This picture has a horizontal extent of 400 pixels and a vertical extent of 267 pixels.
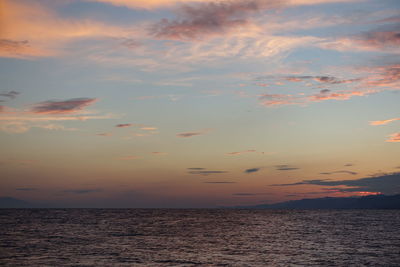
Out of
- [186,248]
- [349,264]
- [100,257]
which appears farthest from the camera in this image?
[186,248]

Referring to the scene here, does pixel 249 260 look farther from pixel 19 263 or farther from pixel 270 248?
pixel 19 263

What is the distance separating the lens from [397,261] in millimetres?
47938

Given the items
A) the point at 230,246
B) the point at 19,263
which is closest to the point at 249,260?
the point at 230,246

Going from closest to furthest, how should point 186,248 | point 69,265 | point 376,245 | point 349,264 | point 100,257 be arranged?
point 69,265 → point 349,264 → point 100,257 → point 186,248 → point 376,245

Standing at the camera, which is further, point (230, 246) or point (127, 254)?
point (230, 246)

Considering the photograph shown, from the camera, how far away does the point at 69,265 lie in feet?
141

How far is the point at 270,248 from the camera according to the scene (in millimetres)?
61656

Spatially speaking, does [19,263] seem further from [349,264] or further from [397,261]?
[397,261]

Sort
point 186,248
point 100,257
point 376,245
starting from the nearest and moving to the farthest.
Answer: point 100,257
point 186,248
point 376,245

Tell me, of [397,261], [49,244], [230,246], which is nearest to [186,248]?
[230,246]

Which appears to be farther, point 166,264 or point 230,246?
point 230,246

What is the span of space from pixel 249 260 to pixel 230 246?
14.5 metres

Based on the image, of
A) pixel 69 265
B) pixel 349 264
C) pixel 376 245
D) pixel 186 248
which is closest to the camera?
pixel 69 265

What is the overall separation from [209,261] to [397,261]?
22350mm
